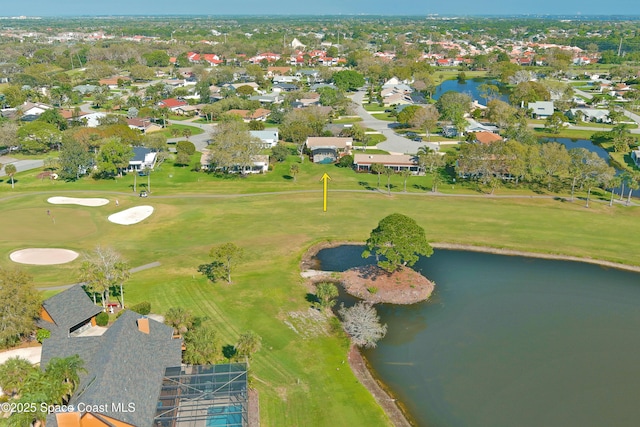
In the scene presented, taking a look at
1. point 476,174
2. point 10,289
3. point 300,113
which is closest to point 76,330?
point 10,289

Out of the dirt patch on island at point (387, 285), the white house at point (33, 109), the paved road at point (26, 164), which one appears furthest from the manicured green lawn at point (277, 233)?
the white house at point (33, 109)

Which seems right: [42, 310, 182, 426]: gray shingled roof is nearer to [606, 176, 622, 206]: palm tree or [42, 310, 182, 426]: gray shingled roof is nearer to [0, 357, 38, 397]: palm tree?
[0, 357, 38, 397]: palm tree

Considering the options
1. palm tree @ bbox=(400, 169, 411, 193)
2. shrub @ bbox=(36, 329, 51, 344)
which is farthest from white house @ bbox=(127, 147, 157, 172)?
shrub @ bbox=(36, 329, 51, 344)

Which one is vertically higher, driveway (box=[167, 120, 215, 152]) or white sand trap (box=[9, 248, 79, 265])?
driveway (box=[167, 120, 215, 152])

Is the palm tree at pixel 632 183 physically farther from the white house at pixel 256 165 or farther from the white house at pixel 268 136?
the white house at pixel 268 136

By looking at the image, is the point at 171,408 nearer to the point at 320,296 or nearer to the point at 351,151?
the point at 320,296

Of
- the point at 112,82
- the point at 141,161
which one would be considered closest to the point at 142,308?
the point at 141,161
